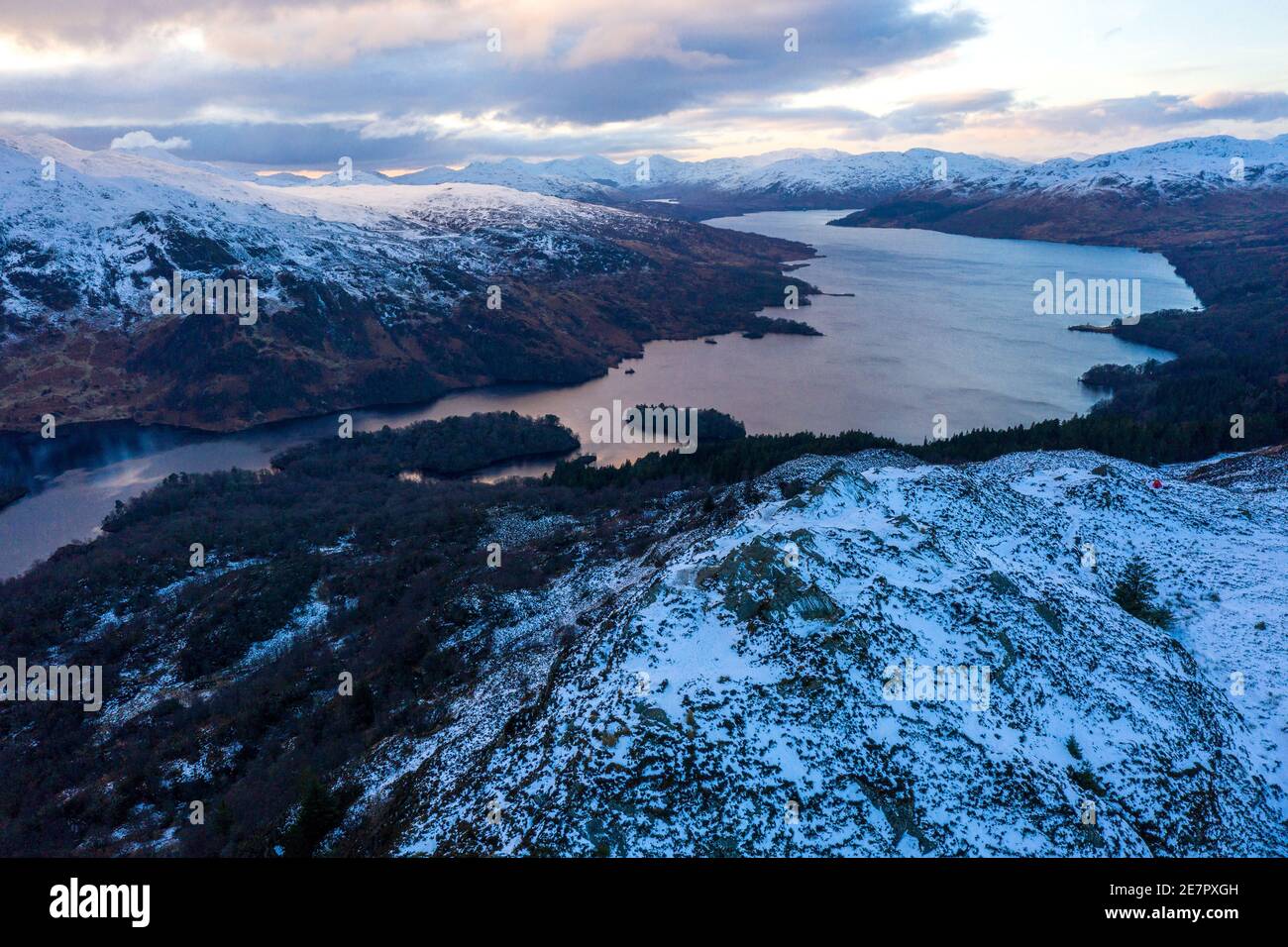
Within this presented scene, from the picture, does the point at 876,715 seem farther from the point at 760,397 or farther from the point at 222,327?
the point at 222,327

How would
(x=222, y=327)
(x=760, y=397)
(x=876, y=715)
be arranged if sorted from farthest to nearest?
(x=222, y=327)
(x=760, y=397)
(x=876, y=715)

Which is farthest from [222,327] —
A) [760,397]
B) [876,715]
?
[876,715]

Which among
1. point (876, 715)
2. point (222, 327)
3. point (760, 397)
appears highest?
point (222, 327)

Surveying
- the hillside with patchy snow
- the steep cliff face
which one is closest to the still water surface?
the hillside with patchy snow

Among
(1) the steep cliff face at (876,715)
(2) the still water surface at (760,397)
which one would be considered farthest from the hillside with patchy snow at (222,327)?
(1) the steep cliff face at (876,715)

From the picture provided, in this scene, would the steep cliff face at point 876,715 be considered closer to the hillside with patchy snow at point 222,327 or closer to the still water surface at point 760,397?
the still water surface at point 760,397

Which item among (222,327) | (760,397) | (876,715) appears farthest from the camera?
(222,327)
